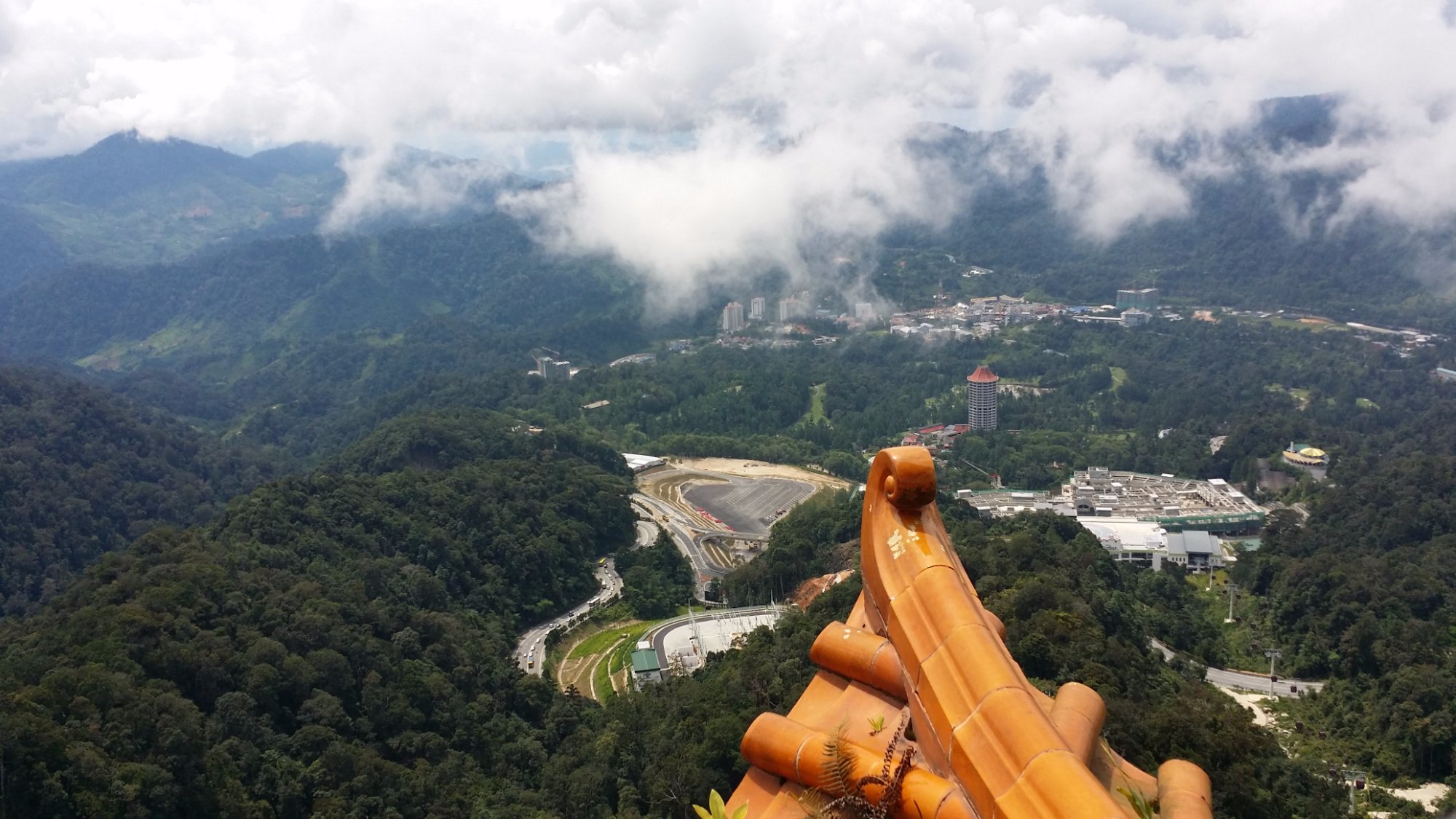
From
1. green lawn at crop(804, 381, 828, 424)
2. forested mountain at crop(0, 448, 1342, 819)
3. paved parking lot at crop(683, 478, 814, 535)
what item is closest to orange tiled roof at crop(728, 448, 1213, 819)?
forested mountain at crop(0, 448, 1342, 819)

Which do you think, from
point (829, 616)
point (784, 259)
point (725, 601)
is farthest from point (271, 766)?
point (784, 259)

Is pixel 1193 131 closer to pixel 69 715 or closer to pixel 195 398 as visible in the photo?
pixel 195 398

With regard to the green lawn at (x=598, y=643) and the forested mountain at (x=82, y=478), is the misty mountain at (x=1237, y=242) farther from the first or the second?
the green lawn at (x=598, y=643)

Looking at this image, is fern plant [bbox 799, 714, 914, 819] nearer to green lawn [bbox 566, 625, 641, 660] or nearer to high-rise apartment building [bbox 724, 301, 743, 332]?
green lawn [bbox 566, 625, 641, 660]

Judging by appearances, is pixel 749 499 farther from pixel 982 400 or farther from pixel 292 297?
pixel 292 297

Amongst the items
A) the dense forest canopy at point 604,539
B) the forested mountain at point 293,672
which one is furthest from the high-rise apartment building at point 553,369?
the forested mountain at point 293,672

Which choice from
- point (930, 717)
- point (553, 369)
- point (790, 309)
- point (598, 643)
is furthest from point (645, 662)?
point (790, 309)

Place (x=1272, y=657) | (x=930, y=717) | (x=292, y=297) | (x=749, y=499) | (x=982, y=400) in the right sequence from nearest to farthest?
(x=930, y=717)
(x=1272, y=657)
(x=749, y=499)
(x=982, y=400)
(x=292, y=297)
